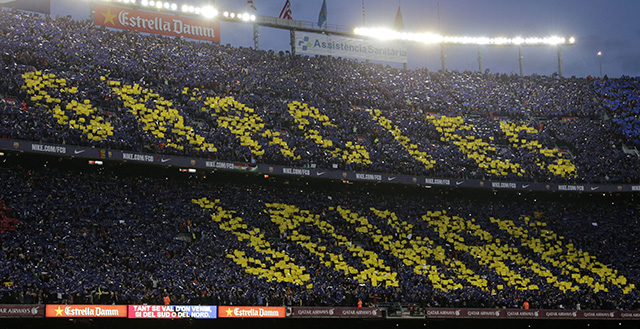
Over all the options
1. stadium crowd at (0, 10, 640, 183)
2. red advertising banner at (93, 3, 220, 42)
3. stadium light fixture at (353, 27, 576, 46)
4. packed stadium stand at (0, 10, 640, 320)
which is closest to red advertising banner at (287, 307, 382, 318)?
packed stadium stand at (0, 10, 640, 320)

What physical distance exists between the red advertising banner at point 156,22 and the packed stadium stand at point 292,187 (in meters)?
1.45

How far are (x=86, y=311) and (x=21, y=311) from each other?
328cm

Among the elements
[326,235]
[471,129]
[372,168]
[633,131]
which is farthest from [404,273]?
[633,131]

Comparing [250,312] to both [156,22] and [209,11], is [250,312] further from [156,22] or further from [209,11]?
[209,11]

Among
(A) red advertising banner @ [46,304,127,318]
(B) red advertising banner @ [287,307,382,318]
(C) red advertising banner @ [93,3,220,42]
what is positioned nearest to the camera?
(A) red advertising banner @ [46,304,127,318]

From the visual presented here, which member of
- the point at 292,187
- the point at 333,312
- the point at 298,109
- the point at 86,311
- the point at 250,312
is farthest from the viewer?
the point at 298,109

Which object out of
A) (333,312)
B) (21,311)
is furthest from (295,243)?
(21,311)

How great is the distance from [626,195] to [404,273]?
27.5m

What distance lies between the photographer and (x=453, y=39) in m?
80.8

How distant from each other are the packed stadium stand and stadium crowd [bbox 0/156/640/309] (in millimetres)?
153

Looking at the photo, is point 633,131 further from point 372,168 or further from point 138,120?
point 138,120

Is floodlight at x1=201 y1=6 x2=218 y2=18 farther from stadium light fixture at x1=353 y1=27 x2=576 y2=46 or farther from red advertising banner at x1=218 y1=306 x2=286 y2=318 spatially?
red advertising banner at x1=218 y1=306 x2=286 y2=318

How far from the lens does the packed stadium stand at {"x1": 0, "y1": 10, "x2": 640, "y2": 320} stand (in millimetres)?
42531

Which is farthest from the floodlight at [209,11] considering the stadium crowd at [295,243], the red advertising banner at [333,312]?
the red advertising banner at [333,312]
